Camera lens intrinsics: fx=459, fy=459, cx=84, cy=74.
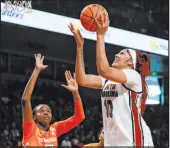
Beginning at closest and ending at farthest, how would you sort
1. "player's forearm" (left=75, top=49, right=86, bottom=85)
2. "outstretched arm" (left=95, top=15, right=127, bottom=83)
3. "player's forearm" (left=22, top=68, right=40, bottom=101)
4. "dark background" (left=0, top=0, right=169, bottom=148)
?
"outstretched arm" (left=95, top=15, right=127, bottom=83) → "player's forearm" (left=75, top=49, right=86, bottom=85) → "player's forearm" (left=22, top=68, right=40, bottom=101) → "dark background" (left=0, top=0, right=169, bottom=148)

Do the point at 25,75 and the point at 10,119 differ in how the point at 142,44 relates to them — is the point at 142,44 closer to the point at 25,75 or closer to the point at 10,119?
the point at 25,75

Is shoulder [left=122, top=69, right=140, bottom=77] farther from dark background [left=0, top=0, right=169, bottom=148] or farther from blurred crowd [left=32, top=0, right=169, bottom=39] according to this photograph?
blurred crowd [left=32, top=0, right=169, bottom=39]

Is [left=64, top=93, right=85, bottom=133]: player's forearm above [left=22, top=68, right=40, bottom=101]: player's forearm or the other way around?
the other way around

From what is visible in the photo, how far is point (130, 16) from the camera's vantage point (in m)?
13.6

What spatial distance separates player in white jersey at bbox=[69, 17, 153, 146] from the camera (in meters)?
2.95

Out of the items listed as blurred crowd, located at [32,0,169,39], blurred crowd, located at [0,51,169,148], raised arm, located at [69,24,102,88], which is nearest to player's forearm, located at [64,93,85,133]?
raised arm, located at [69,24,102,88]

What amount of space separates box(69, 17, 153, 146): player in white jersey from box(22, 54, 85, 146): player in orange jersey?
0.76 meters

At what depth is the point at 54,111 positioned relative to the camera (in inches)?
489

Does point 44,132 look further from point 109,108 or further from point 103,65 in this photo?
point 103,65

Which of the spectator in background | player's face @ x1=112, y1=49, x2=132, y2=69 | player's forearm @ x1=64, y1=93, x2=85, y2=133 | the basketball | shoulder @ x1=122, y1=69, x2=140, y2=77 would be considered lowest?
the spectator in background

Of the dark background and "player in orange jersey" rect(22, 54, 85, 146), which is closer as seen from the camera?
"player in orange jersey" rect(22, 54, 85, 146)

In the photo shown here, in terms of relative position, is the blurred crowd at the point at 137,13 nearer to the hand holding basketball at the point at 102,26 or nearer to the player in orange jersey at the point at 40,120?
the player in orange jersey at the point at 40,120

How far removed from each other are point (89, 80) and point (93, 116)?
986 cm

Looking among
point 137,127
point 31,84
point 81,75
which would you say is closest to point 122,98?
point 137,127
